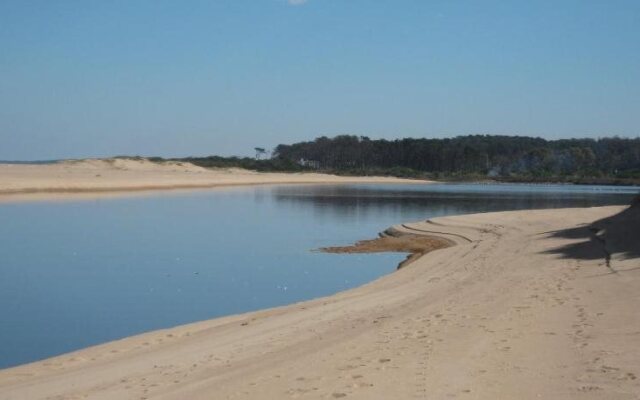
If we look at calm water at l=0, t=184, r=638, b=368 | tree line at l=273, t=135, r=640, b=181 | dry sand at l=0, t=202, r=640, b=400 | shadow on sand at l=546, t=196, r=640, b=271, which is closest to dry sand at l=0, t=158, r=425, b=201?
calm water at l=0, t=184, r=638, b=368

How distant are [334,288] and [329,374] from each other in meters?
10.0

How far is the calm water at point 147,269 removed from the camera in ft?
42.5

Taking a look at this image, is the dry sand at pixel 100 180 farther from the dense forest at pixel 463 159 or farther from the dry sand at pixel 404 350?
the dry sand at pixel 404 350

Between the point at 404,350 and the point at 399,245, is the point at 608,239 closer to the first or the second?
the point at 399,245

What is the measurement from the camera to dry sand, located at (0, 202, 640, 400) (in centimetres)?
677

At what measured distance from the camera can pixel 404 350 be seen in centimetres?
834

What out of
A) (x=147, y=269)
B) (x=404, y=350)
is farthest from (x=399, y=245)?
(x=404, y=350)

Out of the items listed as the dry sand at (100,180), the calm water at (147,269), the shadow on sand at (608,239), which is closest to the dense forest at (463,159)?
the dry sand at (100,180)

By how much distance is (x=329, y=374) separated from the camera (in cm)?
738

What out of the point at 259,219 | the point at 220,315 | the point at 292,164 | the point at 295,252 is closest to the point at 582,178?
the point at 292,164

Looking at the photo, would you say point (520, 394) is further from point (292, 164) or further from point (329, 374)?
point (292, 164)

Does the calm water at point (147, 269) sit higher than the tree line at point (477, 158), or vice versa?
the tree line at point (477, 158)

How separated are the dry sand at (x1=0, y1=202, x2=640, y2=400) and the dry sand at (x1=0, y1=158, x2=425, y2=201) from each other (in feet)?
140

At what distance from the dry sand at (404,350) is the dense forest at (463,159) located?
12991 cm
